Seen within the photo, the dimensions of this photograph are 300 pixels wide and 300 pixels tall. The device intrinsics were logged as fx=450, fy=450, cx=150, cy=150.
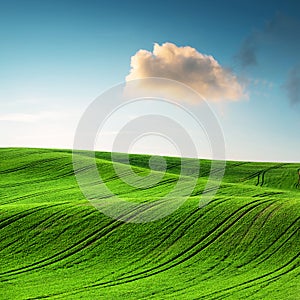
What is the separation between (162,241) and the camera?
27.2 meters

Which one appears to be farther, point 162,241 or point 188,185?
point 188,185

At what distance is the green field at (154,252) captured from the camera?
20875 mm

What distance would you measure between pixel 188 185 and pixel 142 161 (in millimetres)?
21264

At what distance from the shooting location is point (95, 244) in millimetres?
26656

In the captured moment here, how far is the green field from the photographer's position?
68.5ft

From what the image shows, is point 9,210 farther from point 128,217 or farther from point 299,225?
point 299,225

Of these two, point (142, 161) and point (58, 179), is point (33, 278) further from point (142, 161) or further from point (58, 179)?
point (142, 161)

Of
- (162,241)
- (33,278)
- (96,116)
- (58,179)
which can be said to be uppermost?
(96,116)

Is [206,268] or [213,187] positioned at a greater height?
[213,187]

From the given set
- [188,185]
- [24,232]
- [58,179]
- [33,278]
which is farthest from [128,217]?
[58,179]

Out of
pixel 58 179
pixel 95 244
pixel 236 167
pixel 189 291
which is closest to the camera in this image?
pixel 189 291

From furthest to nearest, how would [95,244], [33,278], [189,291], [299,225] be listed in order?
[299,225] → [95,244] → [33,278] → [189,291]

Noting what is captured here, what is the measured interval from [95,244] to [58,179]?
22.1m

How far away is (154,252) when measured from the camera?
1021 inches
